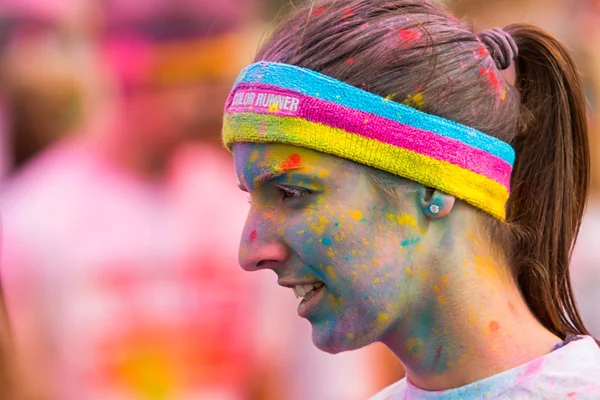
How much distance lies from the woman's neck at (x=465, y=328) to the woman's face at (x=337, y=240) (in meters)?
0.05

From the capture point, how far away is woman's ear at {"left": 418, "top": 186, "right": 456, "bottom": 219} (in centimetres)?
194

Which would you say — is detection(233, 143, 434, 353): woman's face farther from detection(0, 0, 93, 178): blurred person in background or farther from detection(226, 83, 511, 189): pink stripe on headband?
detection(0, 0, 93, 178): blurred person in background

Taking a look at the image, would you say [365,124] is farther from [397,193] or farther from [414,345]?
[414,345]

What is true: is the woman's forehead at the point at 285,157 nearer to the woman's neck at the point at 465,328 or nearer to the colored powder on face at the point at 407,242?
the colored powder on face at the point at 407,242

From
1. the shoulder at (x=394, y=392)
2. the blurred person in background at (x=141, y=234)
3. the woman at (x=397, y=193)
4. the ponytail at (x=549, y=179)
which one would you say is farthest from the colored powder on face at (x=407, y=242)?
the blurred person in background at (x=141, y=234)

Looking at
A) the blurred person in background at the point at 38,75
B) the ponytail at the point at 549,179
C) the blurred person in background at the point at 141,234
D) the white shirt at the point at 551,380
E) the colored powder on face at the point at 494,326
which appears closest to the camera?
the white shirt at the point at 551,380

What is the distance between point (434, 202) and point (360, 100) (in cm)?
28

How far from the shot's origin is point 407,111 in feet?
6.31

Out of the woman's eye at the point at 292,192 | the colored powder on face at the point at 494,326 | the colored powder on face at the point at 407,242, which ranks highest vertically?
the woman's eye at the point at 292,192

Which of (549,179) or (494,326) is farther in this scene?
(549,179)

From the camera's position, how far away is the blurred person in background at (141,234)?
4613mm

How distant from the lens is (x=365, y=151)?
6.28ft

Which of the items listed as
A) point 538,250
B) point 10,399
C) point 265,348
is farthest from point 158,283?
point 538,250

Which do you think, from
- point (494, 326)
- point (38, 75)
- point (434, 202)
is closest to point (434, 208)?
point (434, 202)
